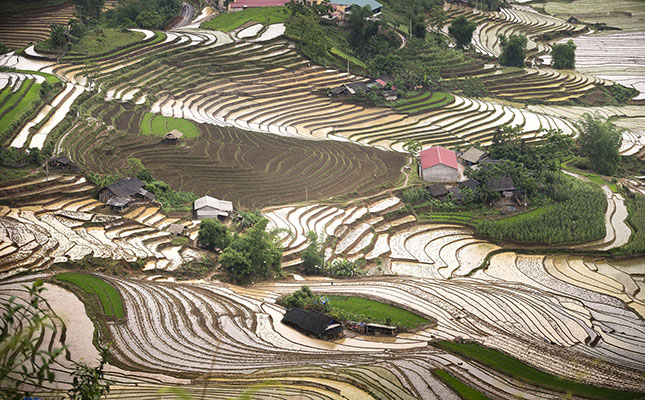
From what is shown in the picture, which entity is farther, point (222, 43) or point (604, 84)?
point (604, 84)

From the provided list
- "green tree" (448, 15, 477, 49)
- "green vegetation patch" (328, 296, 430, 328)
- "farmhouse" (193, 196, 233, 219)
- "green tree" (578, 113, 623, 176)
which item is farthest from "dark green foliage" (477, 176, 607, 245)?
"green tree" (448, 15, 477, 49)

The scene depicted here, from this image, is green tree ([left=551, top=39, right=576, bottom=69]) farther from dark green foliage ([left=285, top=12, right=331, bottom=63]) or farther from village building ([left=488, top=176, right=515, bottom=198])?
village building ([left=488, top=176, right=515, bottom=198])

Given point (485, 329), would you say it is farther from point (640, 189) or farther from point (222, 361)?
point (640, 189)

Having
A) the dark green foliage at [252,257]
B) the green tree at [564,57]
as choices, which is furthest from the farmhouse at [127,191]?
the green tree at [564,57]

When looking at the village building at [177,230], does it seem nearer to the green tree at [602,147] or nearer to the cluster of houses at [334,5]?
the green tree at [602,147]

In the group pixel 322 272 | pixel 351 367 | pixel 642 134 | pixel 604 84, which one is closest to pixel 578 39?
pixel 604 84
